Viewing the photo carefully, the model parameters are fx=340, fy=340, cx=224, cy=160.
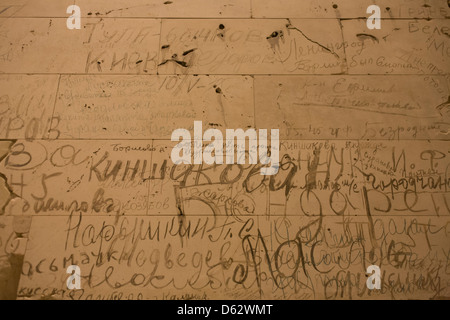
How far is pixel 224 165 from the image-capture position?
9.36 feet

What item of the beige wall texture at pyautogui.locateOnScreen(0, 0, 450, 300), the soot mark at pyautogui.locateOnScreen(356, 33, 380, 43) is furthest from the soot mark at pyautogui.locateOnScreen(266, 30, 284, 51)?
the soot mark at pyautogui.locateOnScreen(356, 33, 380, 43)

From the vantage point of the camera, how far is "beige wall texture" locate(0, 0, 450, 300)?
2.61 m

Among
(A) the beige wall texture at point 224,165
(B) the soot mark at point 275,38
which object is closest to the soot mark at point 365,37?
(A) the beige wall texture at point 224,165

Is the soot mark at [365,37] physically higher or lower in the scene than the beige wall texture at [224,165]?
higher

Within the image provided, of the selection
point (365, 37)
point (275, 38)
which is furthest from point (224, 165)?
point (365, 37)

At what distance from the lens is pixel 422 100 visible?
3037 mm

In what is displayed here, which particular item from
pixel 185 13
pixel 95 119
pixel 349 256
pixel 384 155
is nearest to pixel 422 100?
pixel 384 155

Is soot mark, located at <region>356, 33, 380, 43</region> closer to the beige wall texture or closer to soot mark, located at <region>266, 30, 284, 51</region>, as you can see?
the beige wall texture

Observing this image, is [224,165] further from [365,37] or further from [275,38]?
[365,37]

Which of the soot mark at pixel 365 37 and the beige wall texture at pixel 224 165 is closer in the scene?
the beige wall texture at pixel 224 165

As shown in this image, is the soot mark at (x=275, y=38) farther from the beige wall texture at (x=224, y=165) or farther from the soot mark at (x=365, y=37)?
the soot mark at (x=365, y=37)

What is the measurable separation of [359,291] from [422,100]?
1.76 metres

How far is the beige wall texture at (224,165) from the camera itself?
2613 mm

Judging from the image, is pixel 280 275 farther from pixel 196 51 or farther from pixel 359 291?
pixel 196 51
